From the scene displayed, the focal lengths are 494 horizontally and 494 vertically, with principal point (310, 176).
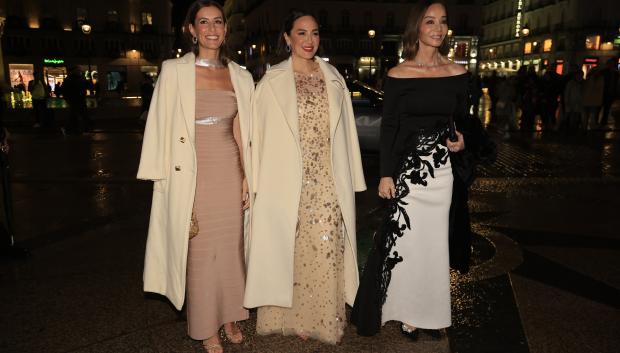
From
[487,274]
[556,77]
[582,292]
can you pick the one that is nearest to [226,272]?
[487,274]

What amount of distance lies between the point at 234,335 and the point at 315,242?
0.85 metres

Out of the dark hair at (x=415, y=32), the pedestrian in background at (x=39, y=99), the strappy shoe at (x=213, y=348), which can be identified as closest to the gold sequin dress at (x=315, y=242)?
the strappy shoe at (x=213, y=348)

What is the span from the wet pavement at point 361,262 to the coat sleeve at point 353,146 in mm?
1045

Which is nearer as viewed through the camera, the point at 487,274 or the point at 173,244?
the point at 173,244

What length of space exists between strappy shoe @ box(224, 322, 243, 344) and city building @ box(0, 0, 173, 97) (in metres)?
44.8

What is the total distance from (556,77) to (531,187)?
10.4 metres

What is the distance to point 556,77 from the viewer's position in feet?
54.0

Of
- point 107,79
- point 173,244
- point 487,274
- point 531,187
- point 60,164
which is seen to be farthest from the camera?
point 107,79

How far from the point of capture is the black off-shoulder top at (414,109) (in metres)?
3.02

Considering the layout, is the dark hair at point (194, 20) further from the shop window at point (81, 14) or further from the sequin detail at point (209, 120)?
the shop window at point (81, 14)

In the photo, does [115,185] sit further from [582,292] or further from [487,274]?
A: [582,292]

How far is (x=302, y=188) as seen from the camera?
10.1ft

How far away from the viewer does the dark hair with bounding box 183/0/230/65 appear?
299 centimetres

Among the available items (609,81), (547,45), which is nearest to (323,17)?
(547,45)
